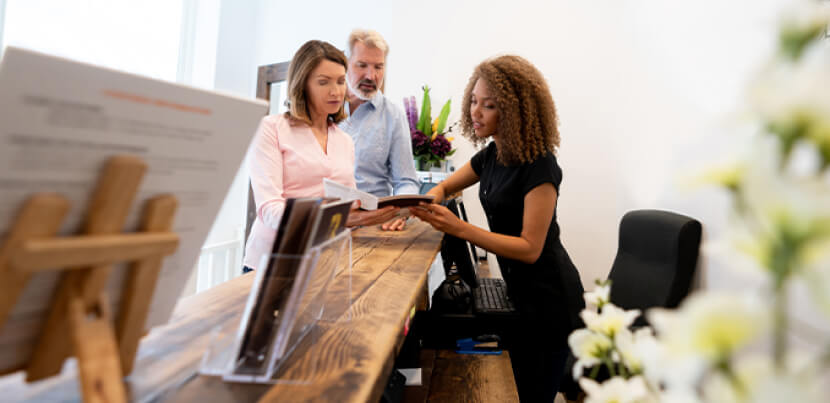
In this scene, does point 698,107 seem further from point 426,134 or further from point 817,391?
point 817,391

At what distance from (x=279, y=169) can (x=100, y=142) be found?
1243 millimetres

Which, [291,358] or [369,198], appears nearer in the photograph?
[291,358]

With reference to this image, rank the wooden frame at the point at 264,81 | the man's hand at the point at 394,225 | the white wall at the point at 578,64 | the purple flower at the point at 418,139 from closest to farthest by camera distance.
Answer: the man's hand at the point at 394,225 → the white wall at the point at 578,64 → the purple flower at the point at 418,139 → the wooden frame at the point at 264,81

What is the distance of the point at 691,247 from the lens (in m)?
1.71

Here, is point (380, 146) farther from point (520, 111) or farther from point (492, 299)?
point (492, 299)

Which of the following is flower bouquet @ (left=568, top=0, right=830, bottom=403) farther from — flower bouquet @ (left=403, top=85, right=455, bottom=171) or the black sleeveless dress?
flower bouquet @ (left=403, top=85, right=455, bottom=171)

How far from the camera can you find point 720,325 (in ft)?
0.66

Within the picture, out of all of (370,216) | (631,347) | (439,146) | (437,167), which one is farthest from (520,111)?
(437,167)

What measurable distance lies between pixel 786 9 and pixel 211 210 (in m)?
0.58

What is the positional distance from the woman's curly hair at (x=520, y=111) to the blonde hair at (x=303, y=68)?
61 centimetres

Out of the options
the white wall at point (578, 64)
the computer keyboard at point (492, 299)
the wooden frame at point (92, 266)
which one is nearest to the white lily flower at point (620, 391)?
the wooden frame at point (92, 266)

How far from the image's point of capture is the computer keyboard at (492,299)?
73.0 inches

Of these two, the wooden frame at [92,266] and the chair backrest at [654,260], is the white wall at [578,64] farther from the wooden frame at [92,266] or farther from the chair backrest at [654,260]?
the wooden frame at [92,266]

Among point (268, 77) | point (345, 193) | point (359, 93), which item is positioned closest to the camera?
point (345, 193)
